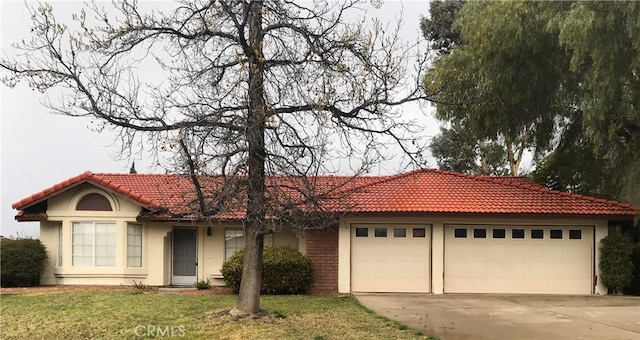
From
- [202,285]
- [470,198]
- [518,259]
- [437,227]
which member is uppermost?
[470,198]

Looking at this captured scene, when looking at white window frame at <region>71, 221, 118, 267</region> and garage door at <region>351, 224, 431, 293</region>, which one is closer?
garage door at <region>351, 224, 431, 293</region>

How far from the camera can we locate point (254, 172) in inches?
454

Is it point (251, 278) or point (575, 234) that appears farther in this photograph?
point (575, 234)

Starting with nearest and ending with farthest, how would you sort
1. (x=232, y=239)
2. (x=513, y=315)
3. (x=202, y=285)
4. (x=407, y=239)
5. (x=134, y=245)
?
(x=513, y=315)
(x=407, y=239)
(x=202, y=285)
(x=134, y=245)
(x=232, y=239)

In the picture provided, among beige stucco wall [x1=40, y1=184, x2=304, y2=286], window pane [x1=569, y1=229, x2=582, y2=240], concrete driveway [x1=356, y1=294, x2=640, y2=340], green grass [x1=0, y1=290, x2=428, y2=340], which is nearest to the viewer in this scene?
green grass [x1=0, y1=290, x2=428, y2=340]

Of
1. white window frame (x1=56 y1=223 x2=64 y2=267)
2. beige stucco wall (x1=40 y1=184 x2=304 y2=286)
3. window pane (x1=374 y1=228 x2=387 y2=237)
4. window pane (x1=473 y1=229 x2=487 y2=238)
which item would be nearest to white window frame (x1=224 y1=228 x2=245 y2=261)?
beige stucco wall (x1=40 y1=184 x2=304 y2=286)

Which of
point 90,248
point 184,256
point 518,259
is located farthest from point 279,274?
point 518,259

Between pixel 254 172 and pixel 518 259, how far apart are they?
31.8 feet

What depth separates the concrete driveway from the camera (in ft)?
35.8

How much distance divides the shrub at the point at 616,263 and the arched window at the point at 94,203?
48.4ft

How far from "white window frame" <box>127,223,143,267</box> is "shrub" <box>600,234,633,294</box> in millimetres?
13809

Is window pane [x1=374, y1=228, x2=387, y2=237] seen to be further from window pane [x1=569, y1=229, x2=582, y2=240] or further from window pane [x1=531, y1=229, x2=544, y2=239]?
window pane [x1=569, y1=229, x2=582, y2=240]

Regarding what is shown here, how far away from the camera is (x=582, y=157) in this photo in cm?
2022

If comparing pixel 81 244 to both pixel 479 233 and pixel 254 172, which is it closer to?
pixel 254 172
